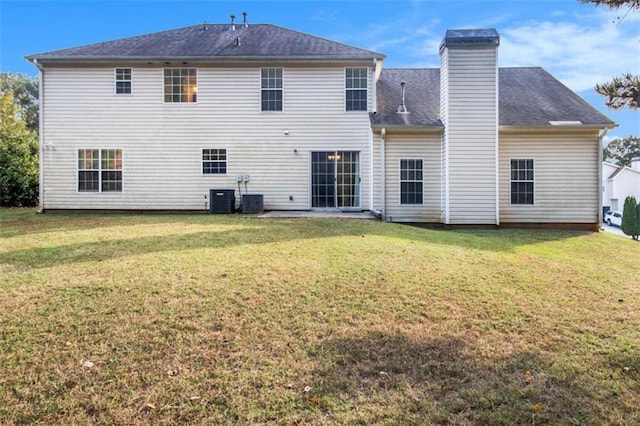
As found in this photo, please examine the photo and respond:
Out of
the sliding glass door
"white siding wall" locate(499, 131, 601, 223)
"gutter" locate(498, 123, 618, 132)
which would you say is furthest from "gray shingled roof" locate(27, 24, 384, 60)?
"white siding wall" locate(499, 131, 601, 223)

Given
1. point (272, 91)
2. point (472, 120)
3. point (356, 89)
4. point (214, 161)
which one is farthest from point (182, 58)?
point (472, 120)

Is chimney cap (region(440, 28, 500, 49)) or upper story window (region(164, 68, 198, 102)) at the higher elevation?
chimney cap (region(440, 28, 500, 49))

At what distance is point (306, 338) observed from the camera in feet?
12.3

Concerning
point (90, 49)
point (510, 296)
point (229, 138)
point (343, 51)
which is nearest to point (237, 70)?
point (229, 138)

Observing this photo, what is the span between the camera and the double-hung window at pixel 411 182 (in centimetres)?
1292

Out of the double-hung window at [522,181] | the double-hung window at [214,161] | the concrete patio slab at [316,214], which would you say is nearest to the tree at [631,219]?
the double-hung window at [522,181]

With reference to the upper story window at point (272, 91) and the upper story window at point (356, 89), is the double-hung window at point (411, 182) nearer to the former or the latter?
the upper story window at point (356, 89)

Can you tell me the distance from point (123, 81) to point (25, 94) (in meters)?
38.8

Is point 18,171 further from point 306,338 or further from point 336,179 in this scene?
point 306,338

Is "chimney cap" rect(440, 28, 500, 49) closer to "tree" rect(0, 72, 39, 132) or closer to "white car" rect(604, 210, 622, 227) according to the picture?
"white car" rect(604, 210, 622, 227)

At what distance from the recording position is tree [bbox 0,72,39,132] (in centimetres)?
4096

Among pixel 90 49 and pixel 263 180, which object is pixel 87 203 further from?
pixel 263 180

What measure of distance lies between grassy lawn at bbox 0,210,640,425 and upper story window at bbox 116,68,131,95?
8215mm

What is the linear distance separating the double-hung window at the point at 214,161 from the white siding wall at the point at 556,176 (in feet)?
30.2
